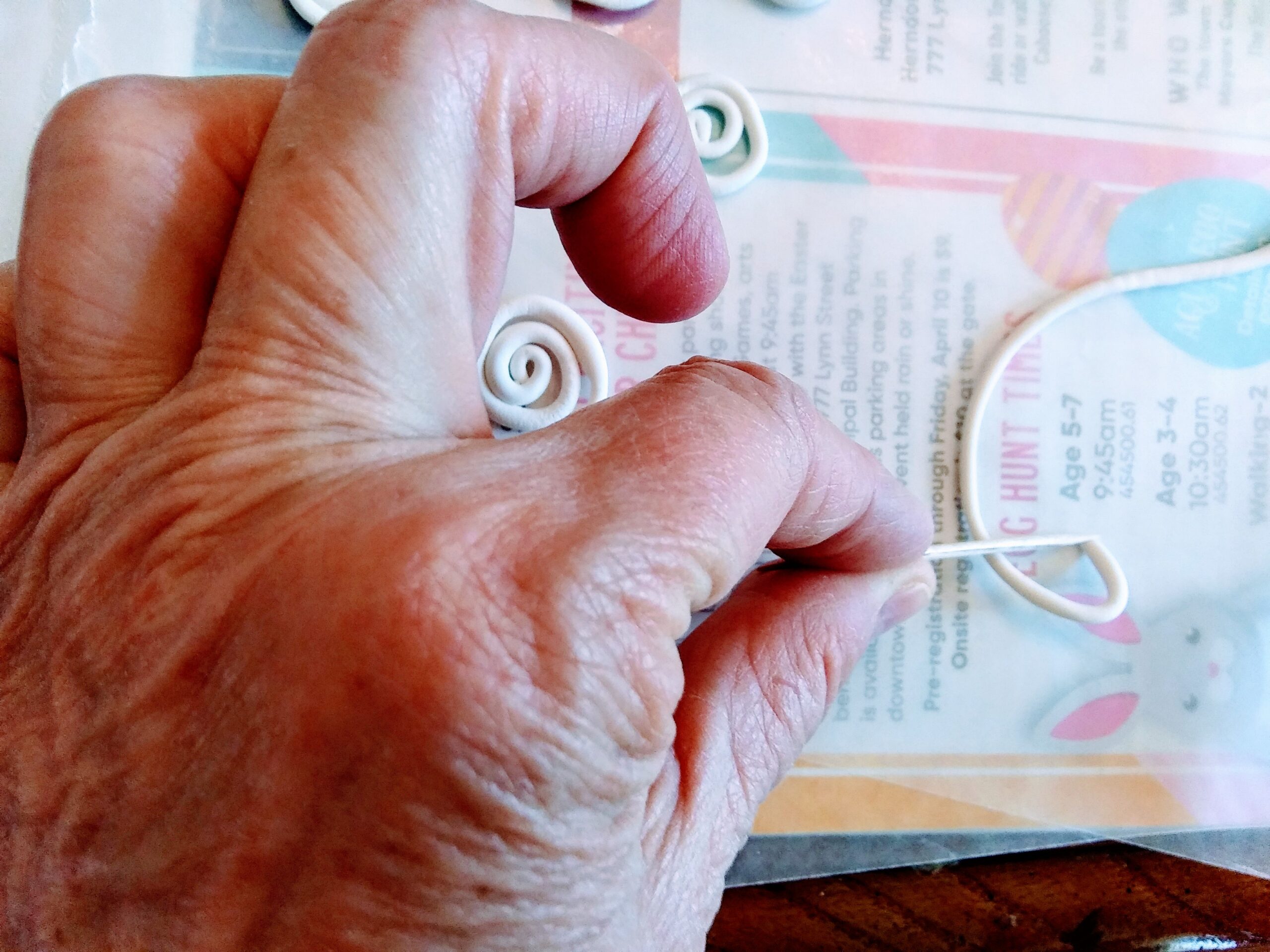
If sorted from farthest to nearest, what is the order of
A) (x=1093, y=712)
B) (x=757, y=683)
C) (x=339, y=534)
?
(x=1093, y=712) → (x=757, y=683) → (x=339, y=534)

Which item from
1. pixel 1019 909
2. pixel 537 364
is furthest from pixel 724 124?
pixel 1019 909

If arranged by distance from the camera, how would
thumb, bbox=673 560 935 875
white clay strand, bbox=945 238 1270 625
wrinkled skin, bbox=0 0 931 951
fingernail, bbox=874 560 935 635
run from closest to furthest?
wrinkled skin, bbox=0 0 931 951 < thumb, bbox=673 560 935 875 < fingernail, bbox=874 560 935 635 < white clay strand, bbox=945 238 1270 625

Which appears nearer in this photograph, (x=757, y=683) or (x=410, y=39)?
(x=410, y=39)

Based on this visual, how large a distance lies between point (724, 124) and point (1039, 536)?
1.40 feet

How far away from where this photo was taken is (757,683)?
494mm

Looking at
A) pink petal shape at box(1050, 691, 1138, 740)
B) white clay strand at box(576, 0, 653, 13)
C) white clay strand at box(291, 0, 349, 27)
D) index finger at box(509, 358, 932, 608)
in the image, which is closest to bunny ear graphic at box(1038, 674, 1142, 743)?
pink petal shape at box(1050, 691, 1138, 740)

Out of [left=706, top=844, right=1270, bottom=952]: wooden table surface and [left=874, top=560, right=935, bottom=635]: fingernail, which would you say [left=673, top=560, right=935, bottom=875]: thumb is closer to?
[left=874, top=560, right=935, bottom=635]: fingernail

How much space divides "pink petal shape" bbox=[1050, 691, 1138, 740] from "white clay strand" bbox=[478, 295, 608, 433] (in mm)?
470

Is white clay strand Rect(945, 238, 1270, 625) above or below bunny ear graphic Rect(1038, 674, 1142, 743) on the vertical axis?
above

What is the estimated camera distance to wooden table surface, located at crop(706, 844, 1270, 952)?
0.66 meters

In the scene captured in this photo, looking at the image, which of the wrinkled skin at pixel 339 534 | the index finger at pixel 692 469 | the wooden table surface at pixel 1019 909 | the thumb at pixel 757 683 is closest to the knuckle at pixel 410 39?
the wrinkled skin at pixel 339 534

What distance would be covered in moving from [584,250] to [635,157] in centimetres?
7

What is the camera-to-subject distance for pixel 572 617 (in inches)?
12.0

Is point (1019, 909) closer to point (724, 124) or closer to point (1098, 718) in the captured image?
point (1098, 718)
